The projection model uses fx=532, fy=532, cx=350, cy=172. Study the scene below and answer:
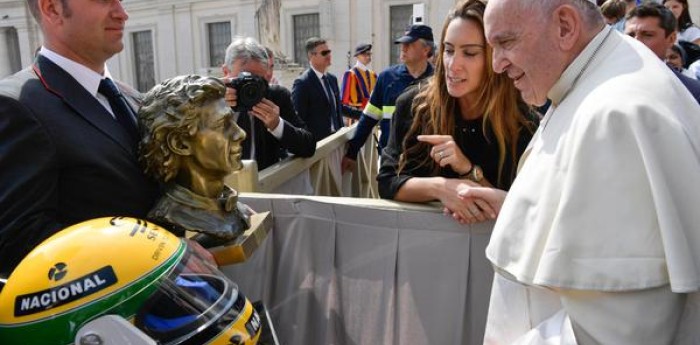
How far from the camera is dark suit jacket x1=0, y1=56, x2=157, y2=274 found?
130 centimetres

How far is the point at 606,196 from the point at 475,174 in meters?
0.88

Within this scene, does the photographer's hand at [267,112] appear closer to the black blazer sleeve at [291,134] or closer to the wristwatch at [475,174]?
the black blazer sleeve at [291,134]

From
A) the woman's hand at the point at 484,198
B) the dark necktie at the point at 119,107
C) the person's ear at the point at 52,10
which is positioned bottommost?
the woman's hand at the point at 484,198

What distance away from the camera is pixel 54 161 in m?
1.34

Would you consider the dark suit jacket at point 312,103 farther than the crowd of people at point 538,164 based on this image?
Yes

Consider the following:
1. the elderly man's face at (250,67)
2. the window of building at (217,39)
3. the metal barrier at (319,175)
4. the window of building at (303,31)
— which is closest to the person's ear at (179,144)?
the metal barrier at (319,175)

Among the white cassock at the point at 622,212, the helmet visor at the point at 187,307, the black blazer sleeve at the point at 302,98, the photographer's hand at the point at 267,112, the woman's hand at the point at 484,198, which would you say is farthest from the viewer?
the black blazer sleeve at the point at 302,98

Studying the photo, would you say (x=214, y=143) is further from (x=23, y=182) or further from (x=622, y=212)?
(x=622, y=212)

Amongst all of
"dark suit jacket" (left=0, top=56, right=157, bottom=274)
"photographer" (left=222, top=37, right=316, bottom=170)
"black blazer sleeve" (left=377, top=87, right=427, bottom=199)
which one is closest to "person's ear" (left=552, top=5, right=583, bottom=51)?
"black blazer sleeve" (left=377, top=87, right=427, bottom=199)

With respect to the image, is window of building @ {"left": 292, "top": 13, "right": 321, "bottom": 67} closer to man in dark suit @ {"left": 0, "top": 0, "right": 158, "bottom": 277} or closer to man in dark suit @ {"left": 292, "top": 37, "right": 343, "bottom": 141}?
man in dark suit @ {"left": 292, "top": 37, "right": 343, "bottom": 141}

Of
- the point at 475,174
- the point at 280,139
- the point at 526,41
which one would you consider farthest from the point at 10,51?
the point at 526,41

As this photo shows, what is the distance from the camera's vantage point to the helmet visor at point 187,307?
4.11 ft

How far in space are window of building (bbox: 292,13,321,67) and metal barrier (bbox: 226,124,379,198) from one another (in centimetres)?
2029

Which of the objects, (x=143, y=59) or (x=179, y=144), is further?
(x=143, y=59)
